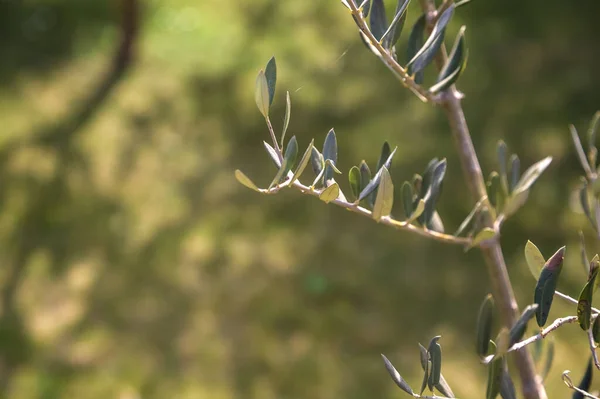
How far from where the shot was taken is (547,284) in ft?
2.06

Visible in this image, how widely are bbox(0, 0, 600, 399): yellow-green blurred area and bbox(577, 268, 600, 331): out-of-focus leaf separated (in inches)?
46.7

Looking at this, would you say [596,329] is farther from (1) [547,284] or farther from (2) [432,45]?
(2) [432,45]

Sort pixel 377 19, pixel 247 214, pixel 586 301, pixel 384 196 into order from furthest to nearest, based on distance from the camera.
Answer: pixel 247 214 → pixel 377 19 → pixel 384 196 → pixel 586 301

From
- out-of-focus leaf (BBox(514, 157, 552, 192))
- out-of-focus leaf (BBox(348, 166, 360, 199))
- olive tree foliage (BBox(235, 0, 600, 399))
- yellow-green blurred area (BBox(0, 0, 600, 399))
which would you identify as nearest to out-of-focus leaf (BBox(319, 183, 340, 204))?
olive tree foliage (BBox(235, 0, 600, 399))

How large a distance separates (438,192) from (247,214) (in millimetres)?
1985

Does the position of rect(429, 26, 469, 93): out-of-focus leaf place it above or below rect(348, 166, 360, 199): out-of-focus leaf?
above

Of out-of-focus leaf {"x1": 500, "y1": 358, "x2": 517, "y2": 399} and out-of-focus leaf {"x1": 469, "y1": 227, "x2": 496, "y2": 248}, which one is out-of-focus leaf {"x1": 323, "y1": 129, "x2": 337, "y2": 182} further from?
out-of-focus leaf {"x1": 500, "y1": 358, "x2": 517, "y2": 399}

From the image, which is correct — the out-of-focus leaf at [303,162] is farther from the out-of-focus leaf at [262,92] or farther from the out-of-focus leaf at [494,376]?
the out-of-focus leaf at [494,376]

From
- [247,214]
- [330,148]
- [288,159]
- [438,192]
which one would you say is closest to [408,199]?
[438,192]

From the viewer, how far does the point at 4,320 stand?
2.42m

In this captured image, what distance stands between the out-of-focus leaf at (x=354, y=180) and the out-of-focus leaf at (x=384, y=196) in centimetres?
5

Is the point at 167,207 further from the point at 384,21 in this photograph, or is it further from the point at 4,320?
the point at 384,21

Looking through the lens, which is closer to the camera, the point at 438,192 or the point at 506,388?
the point at 506,388

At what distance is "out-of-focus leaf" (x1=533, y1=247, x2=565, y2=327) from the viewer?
24.5 inches
